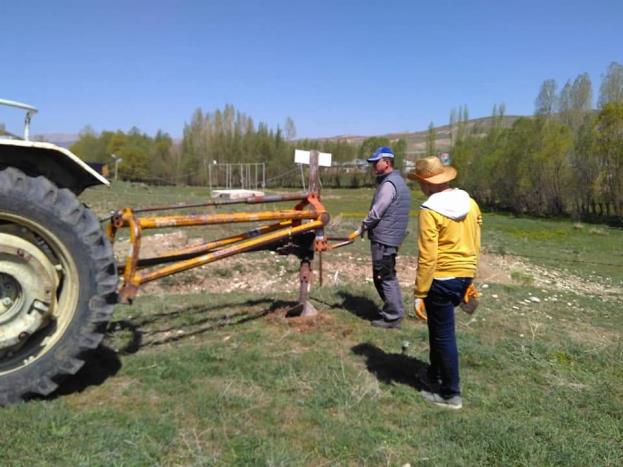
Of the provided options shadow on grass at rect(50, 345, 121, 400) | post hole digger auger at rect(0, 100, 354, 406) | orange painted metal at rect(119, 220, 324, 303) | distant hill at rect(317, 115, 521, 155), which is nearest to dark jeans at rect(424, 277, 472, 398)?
orange painted metal at rect(119, 220, 324, 303)

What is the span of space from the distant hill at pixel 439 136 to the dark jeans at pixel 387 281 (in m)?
53.4

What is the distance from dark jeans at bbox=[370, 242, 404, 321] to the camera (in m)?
5.67

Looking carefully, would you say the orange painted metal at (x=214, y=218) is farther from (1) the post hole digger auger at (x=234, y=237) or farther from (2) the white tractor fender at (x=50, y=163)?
(2) the white tractor fender at (x=50, y=163)

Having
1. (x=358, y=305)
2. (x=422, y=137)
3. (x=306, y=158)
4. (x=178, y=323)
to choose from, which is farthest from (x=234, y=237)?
(x=422, y=137)

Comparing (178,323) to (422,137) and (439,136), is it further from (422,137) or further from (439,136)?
(422,137)

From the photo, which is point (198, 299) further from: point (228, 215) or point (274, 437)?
point (274, 437)

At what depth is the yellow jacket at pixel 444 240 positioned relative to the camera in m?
3.68

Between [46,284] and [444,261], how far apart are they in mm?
2717

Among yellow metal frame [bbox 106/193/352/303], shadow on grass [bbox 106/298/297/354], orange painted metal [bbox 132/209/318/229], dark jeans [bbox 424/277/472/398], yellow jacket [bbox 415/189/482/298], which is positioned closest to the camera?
yellow jacket [bbox 415/189/482/298]

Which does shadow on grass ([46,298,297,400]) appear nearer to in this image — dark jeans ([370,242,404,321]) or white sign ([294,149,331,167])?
dark jeans ([370,242,404,321])

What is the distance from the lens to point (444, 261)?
3760 mm

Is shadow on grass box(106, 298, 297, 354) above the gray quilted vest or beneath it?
beneath

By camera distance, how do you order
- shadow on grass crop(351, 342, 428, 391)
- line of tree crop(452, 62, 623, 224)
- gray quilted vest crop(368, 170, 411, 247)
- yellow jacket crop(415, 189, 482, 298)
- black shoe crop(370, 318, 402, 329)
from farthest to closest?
line of tree crop(452, 62, 623, 224), gray quilted vest crop(368, 170, 411, 247), black shoe crop(370, 318, 402, 329), shadow on grass crop(351, 342, 428, 391), yellow jacket crop(415, 189, 482, 298)

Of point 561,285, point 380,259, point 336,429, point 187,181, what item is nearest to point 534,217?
point 561,285
